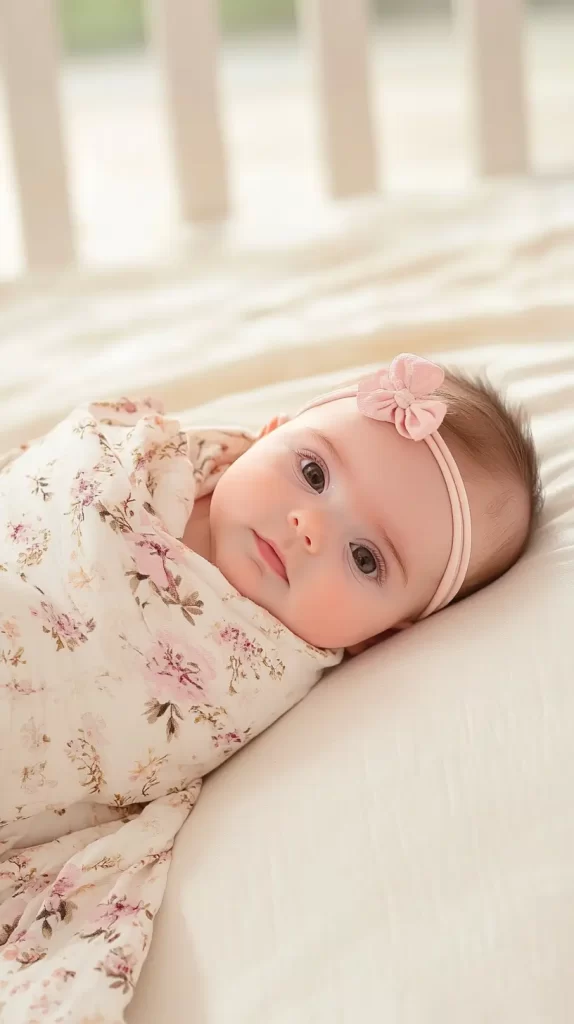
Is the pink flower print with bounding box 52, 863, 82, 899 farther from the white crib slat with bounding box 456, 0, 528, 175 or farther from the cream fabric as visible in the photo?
the white crib slat with bounding box 456, 0, 528, 175

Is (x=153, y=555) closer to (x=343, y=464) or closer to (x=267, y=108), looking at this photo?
(x=343, y=464)

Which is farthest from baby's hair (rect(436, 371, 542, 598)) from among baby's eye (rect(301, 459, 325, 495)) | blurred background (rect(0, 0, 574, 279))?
blurred background (rect(0, 0, 574, 279))

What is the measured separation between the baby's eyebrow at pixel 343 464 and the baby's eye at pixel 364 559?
2cm

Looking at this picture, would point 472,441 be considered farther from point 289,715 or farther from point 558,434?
point 289,715

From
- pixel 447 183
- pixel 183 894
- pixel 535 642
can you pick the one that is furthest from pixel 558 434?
pixel 447 183

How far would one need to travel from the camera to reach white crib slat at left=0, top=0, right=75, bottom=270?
5.25 ft

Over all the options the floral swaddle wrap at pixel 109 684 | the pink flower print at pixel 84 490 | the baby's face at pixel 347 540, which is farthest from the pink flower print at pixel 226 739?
the pink flower print at pixel 84 490

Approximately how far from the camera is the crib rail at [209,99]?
1627 millimetres

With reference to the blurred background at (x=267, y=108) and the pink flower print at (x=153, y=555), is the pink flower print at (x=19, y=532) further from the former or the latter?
the blurred background at (x=267, y=108)

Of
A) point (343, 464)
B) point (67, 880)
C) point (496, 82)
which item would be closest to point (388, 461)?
point (343, 464)

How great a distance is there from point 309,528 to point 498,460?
173 mm

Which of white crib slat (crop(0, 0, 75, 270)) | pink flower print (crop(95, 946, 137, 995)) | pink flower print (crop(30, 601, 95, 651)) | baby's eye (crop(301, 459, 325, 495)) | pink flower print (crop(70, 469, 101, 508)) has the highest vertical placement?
white crib slat (crop(0, 0, 75, 270))

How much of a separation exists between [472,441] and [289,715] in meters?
0.27

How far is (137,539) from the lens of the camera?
88 cm
